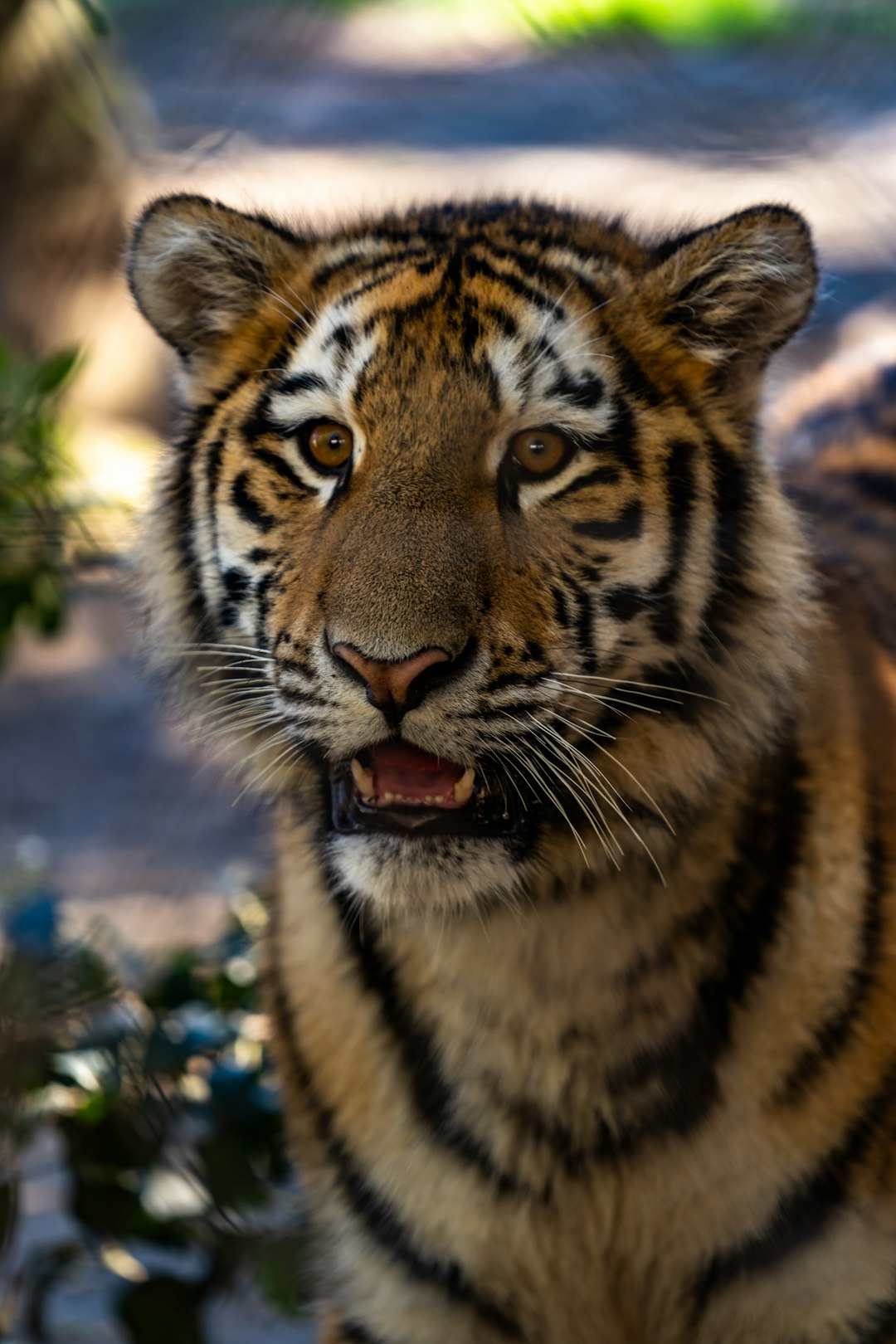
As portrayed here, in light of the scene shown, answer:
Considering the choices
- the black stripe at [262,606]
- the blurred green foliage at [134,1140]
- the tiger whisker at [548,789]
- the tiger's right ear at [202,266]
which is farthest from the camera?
the blurred green foliage at [134,1140]

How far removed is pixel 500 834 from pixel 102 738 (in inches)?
108

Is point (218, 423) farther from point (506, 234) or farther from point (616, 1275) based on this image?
point (616, 1275)

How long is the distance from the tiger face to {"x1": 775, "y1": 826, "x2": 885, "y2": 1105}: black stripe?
212 mm

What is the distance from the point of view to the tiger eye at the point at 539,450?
4.85ft

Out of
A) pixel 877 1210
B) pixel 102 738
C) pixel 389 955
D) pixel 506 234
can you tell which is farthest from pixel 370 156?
pixel 877 1210

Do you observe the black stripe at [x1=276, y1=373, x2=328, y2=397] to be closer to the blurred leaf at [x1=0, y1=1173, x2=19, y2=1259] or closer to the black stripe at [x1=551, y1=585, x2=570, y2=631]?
the black stripe at [x1=551, y1=585, x2=570, y2=631]

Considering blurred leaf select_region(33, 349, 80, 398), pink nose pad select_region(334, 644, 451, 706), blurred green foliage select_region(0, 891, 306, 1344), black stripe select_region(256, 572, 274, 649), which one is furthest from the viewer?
blurred leaf select_region(33, 349, 80, 398)

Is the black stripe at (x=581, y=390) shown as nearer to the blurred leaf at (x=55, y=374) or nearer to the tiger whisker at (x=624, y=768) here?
the tiger whisker at (x=624, y=768)

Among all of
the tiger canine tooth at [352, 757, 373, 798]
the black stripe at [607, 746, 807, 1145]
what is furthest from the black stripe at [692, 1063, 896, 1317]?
the tiger canine tooth at [352, 757, 373, 798]

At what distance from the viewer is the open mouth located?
4.83 feet

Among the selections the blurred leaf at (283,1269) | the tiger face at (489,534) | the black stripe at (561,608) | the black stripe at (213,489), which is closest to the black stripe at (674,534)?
the tiger face at (489,534)

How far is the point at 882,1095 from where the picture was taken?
5.21 feet

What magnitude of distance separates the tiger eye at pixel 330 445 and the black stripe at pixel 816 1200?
824 millimetres

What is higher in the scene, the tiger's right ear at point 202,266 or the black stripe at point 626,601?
the tiger's right ear at point 202,266
